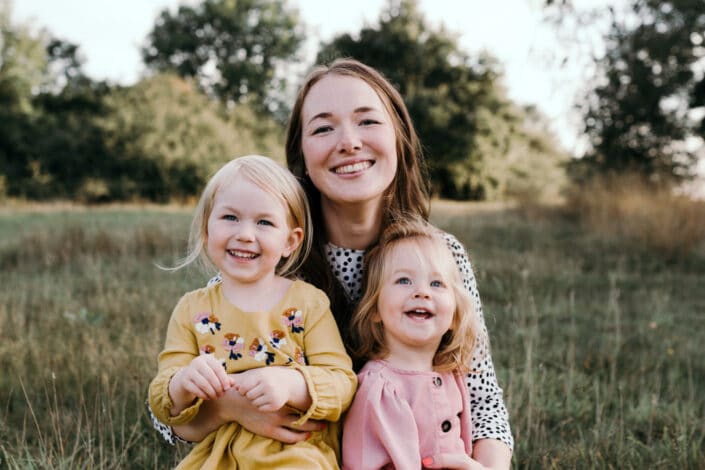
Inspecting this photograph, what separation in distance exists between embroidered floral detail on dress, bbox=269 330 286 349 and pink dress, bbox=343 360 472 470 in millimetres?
300

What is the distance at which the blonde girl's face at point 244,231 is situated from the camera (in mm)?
1926

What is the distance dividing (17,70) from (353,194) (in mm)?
26338

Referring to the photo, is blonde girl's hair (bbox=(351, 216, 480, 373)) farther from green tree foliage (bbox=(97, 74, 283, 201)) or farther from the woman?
green tree foliage (bbox=(97, 74, 283, 201))

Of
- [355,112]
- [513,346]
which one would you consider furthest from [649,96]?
[355,112]

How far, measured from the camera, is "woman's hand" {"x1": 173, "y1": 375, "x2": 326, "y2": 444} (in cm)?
181

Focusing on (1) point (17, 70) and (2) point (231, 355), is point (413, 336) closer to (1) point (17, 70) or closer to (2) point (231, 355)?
(2) point (231, 355)

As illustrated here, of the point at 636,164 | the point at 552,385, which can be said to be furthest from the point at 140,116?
the point at 552,385

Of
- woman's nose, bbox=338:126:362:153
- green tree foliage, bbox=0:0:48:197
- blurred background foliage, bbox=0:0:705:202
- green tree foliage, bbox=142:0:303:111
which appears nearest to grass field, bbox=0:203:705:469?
woman's nose, bbox=338:126:362:153

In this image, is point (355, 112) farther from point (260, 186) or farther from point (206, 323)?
point (206, 323)

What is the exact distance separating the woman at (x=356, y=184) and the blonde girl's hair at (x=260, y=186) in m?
0.24

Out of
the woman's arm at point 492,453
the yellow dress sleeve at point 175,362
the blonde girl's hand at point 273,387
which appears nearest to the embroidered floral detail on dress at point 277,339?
the blonde girl's hand at point 273,387

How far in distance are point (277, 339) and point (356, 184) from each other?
2.30 feet

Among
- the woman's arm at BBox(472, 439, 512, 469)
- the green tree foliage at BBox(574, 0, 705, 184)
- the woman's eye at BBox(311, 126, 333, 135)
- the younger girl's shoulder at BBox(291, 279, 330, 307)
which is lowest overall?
the woman's arm at BBox(472, 439, 512, 469)

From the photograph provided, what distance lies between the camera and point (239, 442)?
6.07 feet
